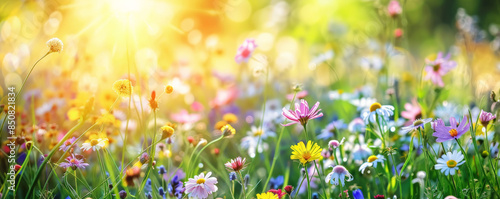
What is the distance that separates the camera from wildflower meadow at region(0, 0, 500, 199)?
1140 millimetres

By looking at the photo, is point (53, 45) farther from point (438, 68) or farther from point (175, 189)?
point (438, 68)

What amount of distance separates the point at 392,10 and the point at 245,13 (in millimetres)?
6477

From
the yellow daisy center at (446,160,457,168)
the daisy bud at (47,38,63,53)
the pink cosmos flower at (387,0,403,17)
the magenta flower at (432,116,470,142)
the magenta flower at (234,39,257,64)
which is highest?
the pink cosmos flower at (387,0,403,17)

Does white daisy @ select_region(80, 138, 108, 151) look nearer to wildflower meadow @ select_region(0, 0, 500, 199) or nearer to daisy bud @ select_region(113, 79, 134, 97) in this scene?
wildflower meadow @ select_region(0, 0, 500, 199)

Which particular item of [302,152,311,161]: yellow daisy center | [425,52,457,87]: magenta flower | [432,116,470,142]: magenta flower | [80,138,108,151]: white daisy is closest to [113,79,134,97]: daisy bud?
[80,138,108,151]: white daisy

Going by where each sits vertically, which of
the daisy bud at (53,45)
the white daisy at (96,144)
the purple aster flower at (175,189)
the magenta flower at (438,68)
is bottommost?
the purple aster flower at (175,189)

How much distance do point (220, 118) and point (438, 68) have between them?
1092 millimetres

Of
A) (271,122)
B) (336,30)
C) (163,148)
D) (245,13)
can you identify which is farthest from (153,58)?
(245,13)

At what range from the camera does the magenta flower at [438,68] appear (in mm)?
1663

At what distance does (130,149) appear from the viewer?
72.9 inches

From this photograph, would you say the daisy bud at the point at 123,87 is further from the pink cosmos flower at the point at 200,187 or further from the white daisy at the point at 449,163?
the white daisy at the point at 449,163

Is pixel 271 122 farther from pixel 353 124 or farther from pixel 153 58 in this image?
pixel 153 58

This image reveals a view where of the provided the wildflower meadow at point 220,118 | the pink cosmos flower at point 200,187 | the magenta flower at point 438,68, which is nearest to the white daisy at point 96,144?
the wildflower meadow at point 220,118

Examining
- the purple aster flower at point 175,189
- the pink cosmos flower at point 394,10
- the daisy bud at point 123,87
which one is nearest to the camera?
the daisy bud at point 123,87
